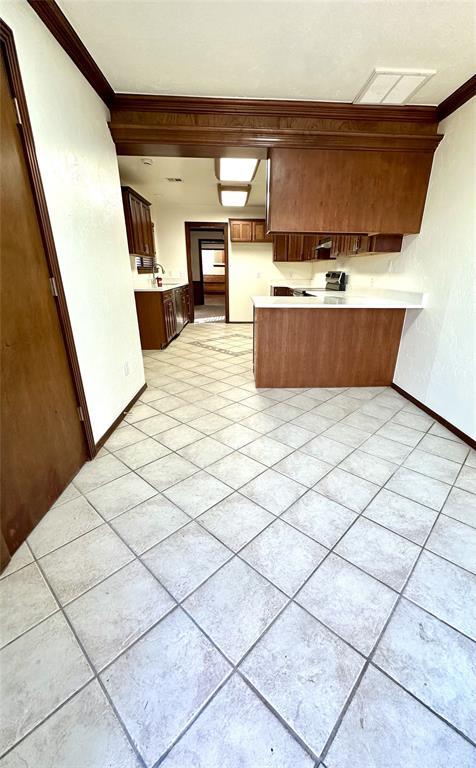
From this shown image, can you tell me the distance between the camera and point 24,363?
4.95 ft

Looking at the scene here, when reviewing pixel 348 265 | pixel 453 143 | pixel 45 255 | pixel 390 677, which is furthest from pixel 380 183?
pixel 390 677

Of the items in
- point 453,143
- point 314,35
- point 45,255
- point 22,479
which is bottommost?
point 22,479

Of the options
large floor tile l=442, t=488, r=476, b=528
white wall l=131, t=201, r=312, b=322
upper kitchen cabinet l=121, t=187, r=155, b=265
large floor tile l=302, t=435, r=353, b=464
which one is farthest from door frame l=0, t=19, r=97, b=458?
white wall l=131, t=201, r=312, b=322

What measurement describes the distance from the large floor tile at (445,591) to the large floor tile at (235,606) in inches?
22.2

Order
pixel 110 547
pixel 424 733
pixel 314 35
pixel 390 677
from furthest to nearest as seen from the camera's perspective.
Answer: pixel 314 35 → pixel 110 547 → pixel 390 677 → pixel 424 733

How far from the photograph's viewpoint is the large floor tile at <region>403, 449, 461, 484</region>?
6.46 feet

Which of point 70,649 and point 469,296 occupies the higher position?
point 469,296

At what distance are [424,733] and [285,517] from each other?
851 mm

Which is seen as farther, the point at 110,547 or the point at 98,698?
the point at 110,547

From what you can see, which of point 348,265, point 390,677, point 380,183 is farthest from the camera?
point 348,265

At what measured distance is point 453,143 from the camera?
2441 mm

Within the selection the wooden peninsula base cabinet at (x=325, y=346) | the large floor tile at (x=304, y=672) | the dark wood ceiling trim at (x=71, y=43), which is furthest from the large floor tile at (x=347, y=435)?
the dark wood ceiling trim at (x=71, y=43)

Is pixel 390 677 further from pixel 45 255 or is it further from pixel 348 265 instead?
pixel 348 265

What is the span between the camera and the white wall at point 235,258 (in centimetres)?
629
